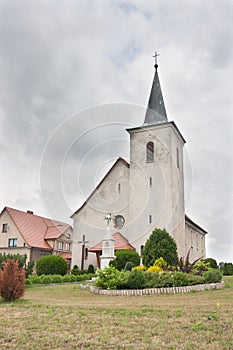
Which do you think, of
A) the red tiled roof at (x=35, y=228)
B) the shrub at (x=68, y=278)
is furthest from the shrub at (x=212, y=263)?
the shrub at (x=68, y=278)

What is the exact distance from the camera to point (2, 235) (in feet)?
122

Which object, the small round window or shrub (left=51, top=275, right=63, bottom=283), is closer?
shrub (left=51, top=275, right=63, bottom=283)

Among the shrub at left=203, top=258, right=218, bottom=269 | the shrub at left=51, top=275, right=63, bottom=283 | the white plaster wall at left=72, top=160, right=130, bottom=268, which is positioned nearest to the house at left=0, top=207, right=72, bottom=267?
the white plaster wall at left=72, top=160, right=130, bottom=268

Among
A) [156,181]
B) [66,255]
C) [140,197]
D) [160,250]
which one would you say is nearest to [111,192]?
[140,197]

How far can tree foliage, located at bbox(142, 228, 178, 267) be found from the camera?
Answer: 18.5m

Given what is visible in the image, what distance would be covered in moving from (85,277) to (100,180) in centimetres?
1236

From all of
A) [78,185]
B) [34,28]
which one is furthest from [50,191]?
[34,28]

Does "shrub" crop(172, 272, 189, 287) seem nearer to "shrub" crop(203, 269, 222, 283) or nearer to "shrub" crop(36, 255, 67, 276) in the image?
"shrub" crop(203, 269, 222, 283)

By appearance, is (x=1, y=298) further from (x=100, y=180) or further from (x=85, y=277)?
(x=100, y=180)

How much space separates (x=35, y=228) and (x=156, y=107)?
18.3 meters

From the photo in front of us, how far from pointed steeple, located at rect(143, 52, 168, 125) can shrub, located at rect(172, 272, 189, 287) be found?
22.1 metres

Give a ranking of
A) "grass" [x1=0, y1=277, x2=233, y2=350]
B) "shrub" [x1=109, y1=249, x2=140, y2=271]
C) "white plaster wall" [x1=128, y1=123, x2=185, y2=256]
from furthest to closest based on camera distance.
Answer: "white plaster wall" [x1=128, y1=123, x2=185, y2=256] → "shrub" [x1=109, y1=249, x2=140, y2=271] → "grass" [x1=0, y1=277, x2=233, y2=350]

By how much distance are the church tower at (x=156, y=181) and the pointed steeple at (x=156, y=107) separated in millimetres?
98

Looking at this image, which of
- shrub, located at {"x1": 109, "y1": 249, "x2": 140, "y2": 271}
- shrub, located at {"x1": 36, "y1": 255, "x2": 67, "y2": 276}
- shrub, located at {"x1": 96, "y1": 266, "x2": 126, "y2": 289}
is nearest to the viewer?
shrub, located at {"x1": 96, "y1": 266, "x2": 126, "y2": 289}
